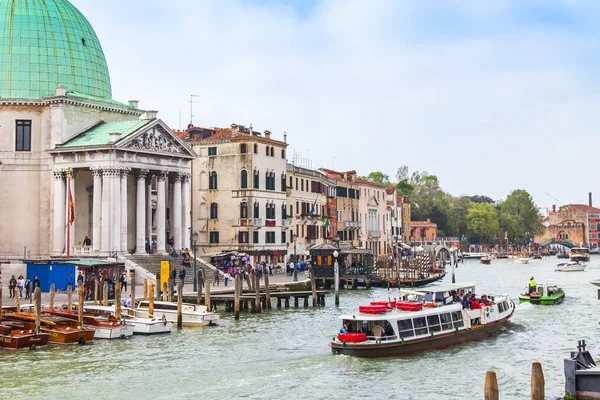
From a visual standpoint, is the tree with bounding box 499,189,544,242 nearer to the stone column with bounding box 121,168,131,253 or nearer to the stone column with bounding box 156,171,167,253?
the stone column with bounding box 156,171,167,253

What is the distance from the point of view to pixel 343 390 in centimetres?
2169

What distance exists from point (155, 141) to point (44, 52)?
8.24m

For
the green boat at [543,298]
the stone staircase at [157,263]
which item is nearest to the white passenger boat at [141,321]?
the stone staircase at [157,263]

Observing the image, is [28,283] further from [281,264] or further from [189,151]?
[281,264]

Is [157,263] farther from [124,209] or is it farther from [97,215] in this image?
[97,215]

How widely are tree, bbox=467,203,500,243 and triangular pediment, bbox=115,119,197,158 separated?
8494cm

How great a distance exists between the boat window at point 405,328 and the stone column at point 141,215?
80.7ft

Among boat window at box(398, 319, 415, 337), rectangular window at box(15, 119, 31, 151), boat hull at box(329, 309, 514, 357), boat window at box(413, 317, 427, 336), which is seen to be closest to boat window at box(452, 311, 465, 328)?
boat hull at box(329, 309, 514, 357)

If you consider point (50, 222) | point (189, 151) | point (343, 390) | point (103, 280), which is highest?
point (189, 151)

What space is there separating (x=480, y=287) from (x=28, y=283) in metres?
29.7

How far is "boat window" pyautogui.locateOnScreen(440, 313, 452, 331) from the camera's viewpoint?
28.7 metres

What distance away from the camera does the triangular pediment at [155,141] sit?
1870 inches

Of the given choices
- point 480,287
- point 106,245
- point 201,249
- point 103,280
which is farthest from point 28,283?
point 480,287

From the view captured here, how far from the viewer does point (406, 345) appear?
1045 inches
